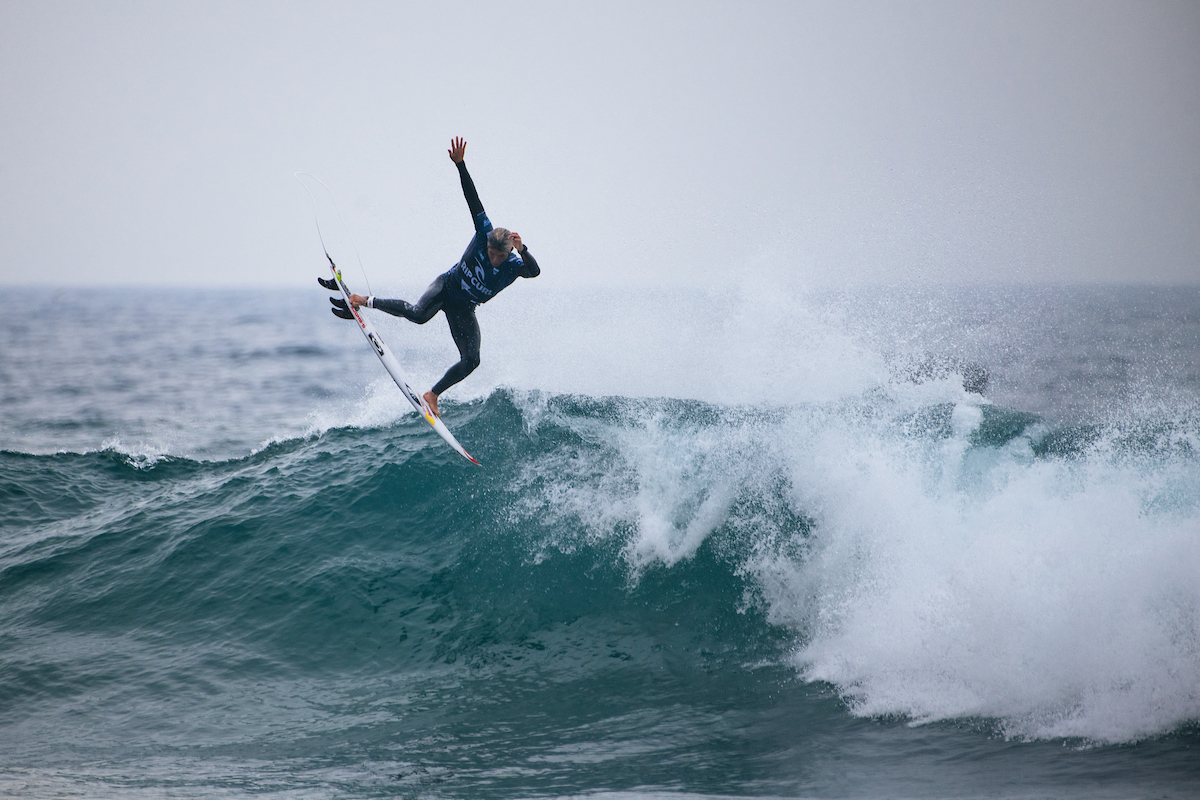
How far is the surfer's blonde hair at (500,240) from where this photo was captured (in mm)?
7355

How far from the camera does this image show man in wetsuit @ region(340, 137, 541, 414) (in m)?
7.36

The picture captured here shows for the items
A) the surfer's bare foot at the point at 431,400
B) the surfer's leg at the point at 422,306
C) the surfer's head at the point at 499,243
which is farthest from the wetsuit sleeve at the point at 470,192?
the surfer's bare foot at the point at 431,400

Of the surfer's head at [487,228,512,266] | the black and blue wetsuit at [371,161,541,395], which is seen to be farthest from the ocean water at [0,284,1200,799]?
the surfer's head at [487,228,512,266]

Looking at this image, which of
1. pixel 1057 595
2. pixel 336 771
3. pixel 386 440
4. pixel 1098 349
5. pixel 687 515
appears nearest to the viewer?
pixel 336 771

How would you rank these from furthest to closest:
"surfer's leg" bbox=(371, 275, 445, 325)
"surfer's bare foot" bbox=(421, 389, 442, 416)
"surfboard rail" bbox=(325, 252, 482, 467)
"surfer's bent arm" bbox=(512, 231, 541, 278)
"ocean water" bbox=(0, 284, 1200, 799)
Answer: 1. "surfer's bare foot" bbox=(421, 389, 442, 416)
2. "surfboard rail" bbox=(325, 252, 482, 467)
3. "surfer's leg" bbox=(371, 275, 445, 325)
4. "surfer's bent arm" bbox=(512, 231, 541, 278)
5. "ocean water" bbox=(0, 284, 1200, 799)

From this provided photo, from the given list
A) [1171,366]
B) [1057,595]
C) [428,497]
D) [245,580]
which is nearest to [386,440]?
[428,497]

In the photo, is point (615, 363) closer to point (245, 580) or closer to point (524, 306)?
point (524, 306)

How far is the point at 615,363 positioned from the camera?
39.1ft

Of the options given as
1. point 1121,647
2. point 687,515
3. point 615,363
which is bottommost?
point 1121,647

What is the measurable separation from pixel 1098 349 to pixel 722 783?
95.2 ft

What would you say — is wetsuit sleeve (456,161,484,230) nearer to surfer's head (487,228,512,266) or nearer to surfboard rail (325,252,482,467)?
surfer's head (487,228,512,266)

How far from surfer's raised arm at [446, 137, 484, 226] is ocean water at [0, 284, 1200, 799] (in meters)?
3.30

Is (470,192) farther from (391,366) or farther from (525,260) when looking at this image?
(391,366)

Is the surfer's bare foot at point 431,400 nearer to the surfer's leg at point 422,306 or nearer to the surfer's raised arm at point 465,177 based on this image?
the surfer's leg at point 422,306
